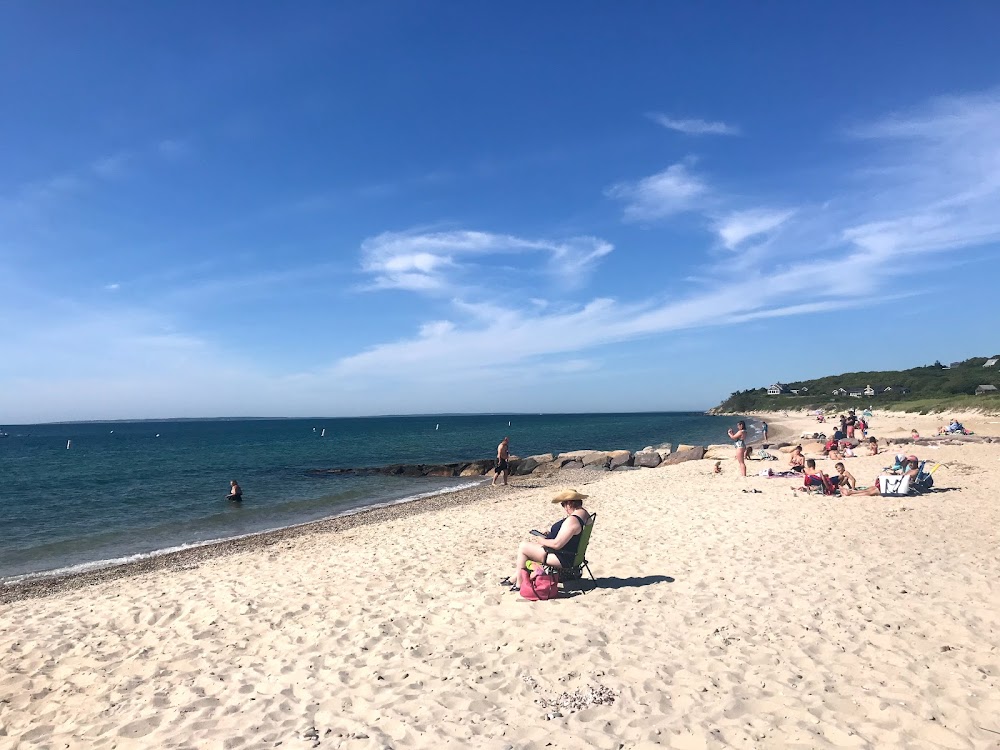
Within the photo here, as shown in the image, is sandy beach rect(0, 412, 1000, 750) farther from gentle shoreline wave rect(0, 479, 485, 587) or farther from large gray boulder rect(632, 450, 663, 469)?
large gray boulder rect(632, 450, 663, 469)

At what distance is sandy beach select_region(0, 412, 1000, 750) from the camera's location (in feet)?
14.8

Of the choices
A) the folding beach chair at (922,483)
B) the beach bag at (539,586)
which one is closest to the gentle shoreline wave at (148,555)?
the beach bag at (539,586)

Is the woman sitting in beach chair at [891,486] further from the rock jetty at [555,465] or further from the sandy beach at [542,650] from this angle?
the rock jetty at [555,465]

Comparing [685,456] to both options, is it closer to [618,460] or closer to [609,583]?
[618,460]

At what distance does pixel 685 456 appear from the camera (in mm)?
29500

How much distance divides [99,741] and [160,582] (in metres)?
5.84

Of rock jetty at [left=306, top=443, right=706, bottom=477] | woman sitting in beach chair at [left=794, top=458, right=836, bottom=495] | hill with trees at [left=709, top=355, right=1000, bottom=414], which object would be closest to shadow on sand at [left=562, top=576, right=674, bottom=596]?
woman sitting in beach chair at [left=794, top=458, right=836, bottom=495]

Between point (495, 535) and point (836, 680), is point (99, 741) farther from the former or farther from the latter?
point (495, 535)

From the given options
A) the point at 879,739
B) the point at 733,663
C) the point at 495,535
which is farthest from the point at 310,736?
the point at 495,535

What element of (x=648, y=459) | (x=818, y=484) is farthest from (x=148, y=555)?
(x=648, y=459)

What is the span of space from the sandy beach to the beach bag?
8.9 inches

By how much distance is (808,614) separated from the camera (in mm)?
6539

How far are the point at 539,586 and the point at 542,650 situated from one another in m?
1.52

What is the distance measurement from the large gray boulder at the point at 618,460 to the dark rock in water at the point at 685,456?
7.33ft
